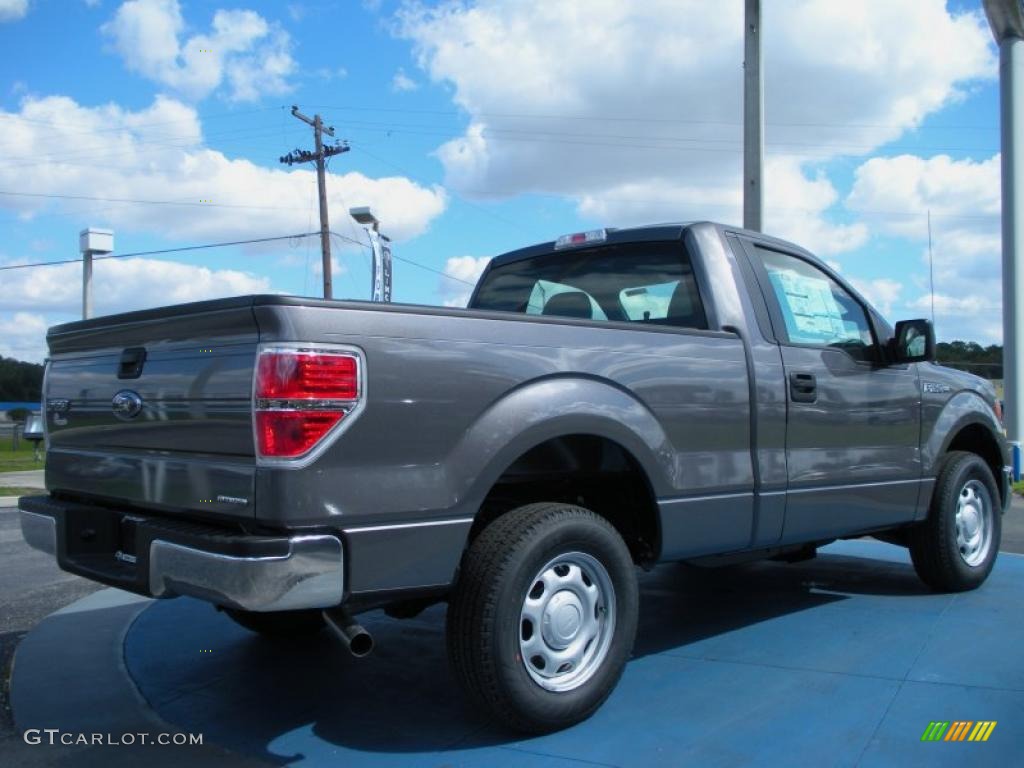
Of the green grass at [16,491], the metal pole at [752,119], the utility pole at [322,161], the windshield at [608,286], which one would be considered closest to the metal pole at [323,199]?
the utility pole at [322,161]

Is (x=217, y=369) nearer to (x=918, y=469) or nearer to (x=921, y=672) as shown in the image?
(x=921, y=672)

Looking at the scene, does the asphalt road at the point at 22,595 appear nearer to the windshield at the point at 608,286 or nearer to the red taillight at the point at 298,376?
the red taillight at the point at 298,376

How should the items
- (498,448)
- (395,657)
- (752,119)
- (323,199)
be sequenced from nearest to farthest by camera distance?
(498,448) → (395,657) → (752,119) → (323,199)

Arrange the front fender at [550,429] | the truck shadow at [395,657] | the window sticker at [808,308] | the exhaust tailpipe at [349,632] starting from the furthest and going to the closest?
the window sticker at [808,308] < the truck shadow at [395,657] < the front fender at [550,429] < the exhaust tailpipe at [349,632]

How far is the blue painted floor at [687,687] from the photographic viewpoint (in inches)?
127

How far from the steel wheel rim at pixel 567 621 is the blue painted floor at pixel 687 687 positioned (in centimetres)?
23

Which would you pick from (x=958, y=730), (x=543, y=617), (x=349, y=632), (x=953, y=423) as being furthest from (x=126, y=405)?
(x=953, y=423)

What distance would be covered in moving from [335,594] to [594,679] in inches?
44.3

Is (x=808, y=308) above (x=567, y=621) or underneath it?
above

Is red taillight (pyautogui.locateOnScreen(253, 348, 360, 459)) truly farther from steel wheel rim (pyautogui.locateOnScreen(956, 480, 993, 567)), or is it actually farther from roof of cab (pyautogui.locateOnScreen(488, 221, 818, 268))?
steel wheel rim (pyautogui.locateOnScreen(956, 480, 993, 567))

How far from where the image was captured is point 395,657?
4.52 metres

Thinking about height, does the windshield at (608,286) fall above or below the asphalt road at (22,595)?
above

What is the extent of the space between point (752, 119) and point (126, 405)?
9.72 metres

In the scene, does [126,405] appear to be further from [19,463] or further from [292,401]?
[19,463]
